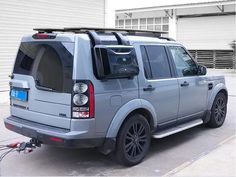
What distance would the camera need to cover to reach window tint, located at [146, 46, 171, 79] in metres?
5.64

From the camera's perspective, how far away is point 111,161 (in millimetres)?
5363

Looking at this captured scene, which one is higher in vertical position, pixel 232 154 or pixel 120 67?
pixel 120 67

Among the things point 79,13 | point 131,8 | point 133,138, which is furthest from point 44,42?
point 131,8

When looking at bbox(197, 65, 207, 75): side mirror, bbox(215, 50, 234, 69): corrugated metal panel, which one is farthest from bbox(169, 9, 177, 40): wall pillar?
bbox(197, 65, 207, 75): side mirror

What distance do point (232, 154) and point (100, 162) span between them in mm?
2087

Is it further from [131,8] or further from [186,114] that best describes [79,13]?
[131,8]

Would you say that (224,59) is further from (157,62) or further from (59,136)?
(59,136)

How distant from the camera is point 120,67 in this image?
4773 millimetres

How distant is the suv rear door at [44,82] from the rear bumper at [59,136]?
0.08 metres

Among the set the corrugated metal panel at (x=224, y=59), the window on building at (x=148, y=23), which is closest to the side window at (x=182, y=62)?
the corrugated metal panel at (x=224, y=59)

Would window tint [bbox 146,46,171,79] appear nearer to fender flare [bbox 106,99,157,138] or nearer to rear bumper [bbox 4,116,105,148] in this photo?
fender flare [bbox 106,99,157,138]

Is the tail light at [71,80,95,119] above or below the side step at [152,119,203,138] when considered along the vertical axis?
above

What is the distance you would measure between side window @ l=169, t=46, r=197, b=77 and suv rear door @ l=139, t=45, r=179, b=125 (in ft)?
0.87

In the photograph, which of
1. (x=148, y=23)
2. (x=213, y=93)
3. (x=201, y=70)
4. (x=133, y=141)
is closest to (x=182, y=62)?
(x=201, y=70)
